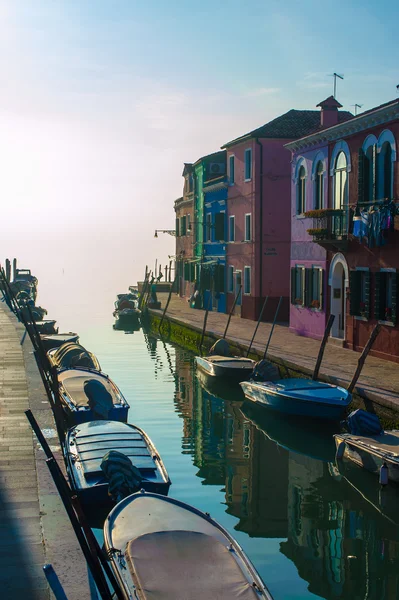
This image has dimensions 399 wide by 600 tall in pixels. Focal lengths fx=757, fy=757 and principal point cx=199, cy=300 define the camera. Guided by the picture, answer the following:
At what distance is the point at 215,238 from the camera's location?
40594 millimetres

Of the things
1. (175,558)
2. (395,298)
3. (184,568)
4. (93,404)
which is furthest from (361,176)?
(184,568)

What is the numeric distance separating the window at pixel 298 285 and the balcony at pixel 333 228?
376 centimetres

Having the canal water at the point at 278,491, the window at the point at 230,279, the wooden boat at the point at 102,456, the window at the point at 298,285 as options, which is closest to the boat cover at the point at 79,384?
the canal water at the point at 278,491

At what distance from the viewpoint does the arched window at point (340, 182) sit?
24.3m

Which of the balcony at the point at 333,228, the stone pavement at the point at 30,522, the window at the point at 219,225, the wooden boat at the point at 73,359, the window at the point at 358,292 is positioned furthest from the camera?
the window at the point at 219,225

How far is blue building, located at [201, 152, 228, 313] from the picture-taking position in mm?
39344

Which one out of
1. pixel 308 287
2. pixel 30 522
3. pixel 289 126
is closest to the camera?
pixel 30 522

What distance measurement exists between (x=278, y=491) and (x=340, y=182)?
13498 millimetres

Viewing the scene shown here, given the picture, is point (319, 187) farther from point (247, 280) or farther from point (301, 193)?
point (247, 280)

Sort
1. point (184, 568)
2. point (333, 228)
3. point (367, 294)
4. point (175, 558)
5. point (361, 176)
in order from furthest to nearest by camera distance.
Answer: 1. point (333, 228)
2. point (367, 294)
3. point (361, 176)
4. point (175, 558)
5. point (184, 568)

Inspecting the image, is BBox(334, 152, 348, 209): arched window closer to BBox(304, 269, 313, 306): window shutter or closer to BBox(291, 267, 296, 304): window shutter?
BBox(304, 269, 313, 306): window shutter

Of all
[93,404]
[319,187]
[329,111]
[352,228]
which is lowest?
[93,404]

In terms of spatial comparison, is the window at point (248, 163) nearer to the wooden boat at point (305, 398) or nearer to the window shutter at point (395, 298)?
the window shutter at point (395, 298)

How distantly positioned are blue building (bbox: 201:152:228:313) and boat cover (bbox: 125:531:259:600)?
1179 inches
